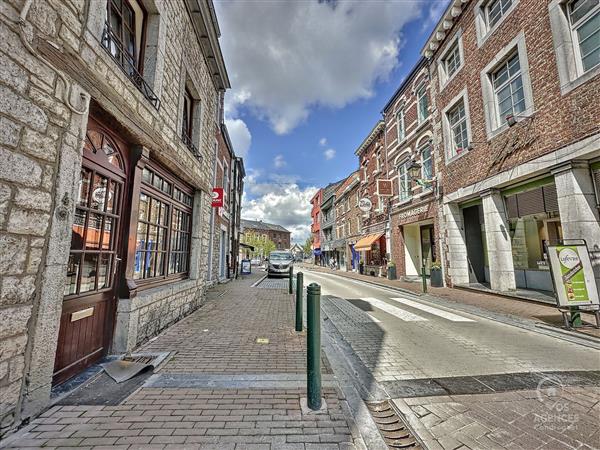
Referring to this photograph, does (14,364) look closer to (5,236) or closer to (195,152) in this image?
(5,236)

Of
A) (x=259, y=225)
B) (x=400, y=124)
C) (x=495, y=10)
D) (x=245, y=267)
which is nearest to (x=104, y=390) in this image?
(x=495, y=10)

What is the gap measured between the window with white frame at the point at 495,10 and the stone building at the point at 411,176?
3.62m

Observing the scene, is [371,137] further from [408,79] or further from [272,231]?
[272,231]

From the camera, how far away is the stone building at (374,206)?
58.4 feet

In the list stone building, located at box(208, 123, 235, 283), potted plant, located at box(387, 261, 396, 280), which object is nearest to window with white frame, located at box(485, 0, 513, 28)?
stone building, located at box(208, 123, 235, 283)

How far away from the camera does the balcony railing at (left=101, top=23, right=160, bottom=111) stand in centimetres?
363

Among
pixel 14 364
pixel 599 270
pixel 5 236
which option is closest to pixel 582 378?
pixel 599 270

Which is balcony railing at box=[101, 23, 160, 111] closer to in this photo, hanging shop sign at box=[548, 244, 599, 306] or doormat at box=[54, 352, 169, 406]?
doormat at box=[54, 352, 169, 406]

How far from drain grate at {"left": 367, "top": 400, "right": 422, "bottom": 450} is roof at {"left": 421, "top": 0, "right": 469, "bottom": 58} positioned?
14.0m

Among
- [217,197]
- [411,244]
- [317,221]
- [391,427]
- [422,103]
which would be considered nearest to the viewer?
[391,427]

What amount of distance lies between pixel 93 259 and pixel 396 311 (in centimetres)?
650

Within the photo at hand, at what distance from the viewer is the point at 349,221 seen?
26.5 metres

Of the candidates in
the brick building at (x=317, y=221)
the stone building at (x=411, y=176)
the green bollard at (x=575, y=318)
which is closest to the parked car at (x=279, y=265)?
the stone building at (x=411, y=176)

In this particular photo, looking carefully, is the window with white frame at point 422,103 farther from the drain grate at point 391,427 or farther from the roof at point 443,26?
the drain grate at point 391,427
